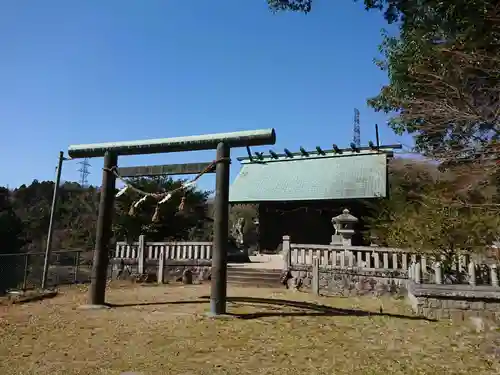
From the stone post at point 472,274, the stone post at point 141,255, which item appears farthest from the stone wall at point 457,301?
the stone post at point 141,255

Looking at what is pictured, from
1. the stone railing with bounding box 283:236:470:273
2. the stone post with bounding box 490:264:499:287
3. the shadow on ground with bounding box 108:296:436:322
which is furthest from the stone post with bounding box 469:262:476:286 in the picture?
the stone railing with bounding box 283:236:470:273

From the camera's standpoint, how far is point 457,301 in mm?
8352

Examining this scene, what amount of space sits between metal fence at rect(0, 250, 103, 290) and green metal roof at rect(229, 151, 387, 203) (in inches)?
336

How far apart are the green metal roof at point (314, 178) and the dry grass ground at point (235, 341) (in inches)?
369

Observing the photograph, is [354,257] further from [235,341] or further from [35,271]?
[35,271]

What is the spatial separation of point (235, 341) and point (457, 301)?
531 cm

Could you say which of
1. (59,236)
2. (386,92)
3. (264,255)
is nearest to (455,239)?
(386,92)

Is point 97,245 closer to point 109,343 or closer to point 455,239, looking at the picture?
point 109,343

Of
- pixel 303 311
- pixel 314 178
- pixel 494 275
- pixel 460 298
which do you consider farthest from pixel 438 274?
pixel 314 178

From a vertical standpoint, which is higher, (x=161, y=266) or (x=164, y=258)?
(x=164, y=258)

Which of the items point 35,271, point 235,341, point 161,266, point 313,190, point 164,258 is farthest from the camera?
point 35,271

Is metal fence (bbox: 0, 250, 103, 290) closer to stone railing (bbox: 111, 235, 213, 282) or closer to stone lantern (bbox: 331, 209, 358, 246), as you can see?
stone railing (bbox: 111, 235, 213, 282)

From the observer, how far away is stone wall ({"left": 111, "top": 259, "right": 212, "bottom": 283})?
1558cm

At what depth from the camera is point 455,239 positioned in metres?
9.88
